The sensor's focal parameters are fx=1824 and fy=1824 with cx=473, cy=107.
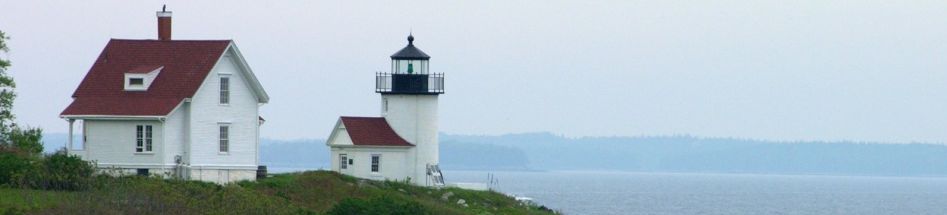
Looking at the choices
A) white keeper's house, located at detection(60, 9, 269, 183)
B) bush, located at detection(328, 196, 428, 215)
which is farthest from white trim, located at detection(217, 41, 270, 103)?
bush, located at detection(328, 196, 428, 215)

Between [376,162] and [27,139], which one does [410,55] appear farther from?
[27,139]

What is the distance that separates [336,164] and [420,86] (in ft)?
14.1

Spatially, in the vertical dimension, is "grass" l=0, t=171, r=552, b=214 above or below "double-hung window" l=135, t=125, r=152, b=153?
below

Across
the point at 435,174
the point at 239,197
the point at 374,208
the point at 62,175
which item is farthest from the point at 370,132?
the point at 239,197

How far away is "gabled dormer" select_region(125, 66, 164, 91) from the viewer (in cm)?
5222

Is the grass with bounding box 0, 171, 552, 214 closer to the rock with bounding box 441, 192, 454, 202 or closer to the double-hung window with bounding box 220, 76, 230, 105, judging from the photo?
the rock with bounding box 441, 192, 454, 202

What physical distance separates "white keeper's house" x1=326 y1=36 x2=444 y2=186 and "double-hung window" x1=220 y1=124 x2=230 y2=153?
40.0 feet

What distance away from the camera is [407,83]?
6669 cm

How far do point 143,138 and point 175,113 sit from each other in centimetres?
116

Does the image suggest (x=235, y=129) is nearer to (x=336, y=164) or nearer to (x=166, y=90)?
(x=166, y=90)

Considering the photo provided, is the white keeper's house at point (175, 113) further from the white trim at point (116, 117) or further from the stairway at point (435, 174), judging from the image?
the stairway at point (435, 174)

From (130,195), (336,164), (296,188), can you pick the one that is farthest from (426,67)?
(130,195)

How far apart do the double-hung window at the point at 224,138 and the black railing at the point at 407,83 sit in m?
14.9

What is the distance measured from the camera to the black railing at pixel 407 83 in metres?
66.6
